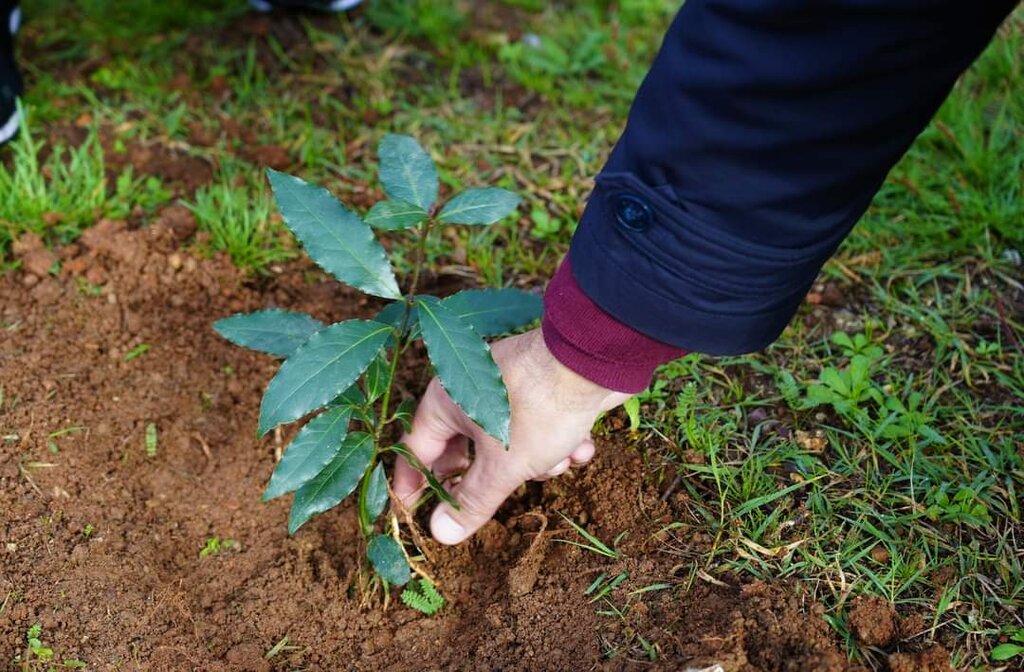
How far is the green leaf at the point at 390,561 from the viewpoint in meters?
1.95

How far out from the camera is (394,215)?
177 cm

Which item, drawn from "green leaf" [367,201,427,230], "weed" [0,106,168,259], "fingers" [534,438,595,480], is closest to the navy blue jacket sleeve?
"green leaf" [367,201,427,230]

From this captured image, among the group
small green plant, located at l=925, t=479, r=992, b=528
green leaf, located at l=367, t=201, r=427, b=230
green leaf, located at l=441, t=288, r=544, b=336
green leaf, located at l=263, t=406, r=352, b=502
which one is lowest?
small green plant, located at l=925, t=479, r=992, b=528

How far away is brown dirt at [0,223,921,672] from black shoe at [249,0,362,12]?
4.84 ft

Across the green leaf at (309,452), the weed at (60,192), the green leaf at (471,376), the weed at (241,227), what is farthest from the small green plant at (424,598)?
the weed at (60,192)

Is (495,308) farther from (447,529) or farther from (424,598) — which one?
(424,598)

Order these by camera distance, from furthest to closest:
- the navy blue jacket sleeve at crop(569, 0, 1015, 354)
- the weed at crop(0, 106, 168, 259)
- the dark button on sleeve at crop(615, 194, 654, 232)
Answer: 1. the weed at crop(0, 106, 168, 259)
2. the dark button on sleeve at crop(615, 194, 654, 232)
3. the navy blue jacket sleeve at crop(569, 0, 1015, 354)

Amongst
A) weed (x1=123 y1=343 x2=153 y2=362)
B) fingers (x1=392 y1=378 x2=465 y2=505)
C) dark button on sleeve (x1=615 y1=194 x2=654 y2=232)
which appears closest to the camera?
dark button on sleeve (x1=615 y1=194 x2=654 y2=232)

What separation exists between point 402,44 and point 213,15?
2.37 feet

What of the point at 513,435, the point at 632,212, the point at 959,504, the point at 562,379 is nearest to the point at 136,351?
the point at 513,435

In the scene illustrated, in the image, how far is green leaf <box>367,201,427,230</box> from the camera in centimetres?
176

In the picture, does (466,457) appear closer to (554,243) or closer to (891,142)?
(554,243)

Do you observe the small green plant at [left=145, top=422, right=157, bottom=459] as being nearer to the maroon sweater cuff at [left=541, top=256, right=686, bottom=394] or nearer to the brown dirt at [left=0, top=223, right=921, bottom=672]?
the brown dirt at [left=0, top=223, right=921, bottom=672]

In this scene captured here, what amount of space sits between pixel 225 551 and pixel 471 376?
2.83 feet
